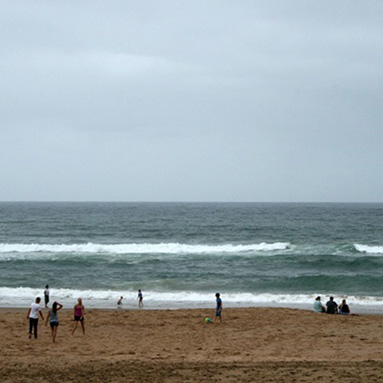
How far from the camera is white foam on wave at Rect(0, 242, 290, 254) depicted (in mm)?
43812

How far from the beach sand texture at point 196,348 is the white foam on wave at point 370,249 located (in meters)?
24.3

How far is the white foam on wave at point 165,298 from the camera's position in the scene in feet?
79.3

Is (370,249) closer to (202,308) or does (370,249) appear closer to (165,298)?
(165,298)

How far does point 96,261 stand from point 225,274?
1078 cm

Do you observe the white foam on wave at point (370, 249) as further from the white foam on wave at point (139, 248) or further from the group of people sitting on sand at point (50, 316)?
the group of people sitting on sand at point (50, 316)

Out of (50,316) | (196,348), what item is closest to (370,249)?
(196,348)

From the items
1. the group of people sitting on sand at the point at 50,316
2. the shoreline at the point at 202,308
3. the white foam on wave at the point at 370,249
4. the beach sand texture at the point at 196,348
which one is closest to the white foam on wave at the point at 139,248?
the white foam on wave at the point at 370,249

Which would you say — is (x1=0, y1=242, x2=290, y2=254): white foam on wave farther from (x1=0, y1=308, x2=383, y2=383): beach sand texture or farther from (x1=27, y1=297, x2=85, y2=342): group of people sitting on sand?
(x1=27, y1=297, x2=85, y2=342): group of people sitting on sand

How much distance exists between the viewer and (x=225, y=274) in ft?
106

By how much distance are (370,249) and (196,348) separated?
33781mm

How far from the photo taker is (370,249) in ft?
147

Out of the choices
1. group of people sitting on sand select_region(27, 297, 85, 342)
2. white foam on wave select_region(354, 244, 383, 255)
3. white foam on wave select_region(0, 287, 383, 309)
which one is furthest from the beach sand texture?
white foam on wave select_region(354, 244, 383, 255)

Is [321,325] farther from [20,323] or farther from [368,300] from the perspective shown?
[20,323]

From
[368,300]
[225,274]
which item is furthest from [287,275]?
[368,300]
